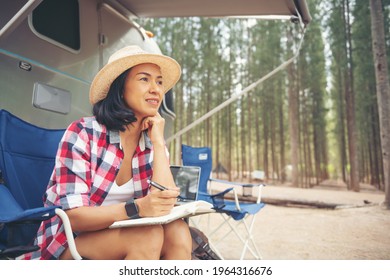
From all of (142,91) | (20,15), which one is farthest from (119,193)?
(20,15)

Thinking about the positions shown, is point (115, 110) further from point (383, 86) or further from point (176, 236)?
point (383, 86)

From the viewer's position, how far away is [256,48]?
11977 millimetres

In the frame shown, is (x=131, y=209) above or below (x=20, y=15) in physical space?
below

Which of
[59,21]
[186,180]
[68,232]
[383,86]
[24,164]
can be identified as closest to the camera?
[68,232]

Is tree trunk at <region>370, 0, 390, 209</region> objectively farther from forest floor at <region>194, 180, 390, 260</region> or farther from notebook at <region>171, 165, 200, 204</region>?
notebook at <region>171, 165, 200, 204</region>

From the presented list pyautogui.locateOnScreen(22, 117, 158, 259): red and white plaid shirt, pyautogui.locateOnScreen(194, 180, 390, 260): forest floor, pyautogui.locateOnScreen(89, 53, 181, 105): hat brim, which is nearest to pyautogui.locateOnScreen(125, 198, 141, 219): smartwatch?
pyautogui.locateOnScreen(22, 117, 158, 259): red and white plaid shirt

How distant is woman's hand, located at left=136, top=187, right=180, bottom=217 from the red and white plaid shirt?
17 centimetres

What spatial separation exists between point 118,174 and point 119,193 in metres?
0.07

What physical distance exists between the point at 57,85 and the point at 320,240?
2551mm

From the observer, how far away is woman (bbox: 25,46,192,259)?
0.94m

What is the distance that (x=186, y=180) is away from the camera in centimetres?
216

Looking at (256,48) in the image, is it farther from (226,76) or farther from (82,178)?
(82,178)

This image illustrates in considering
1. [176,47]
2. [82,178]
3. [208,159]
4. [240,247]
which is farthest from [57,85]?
[176,47]

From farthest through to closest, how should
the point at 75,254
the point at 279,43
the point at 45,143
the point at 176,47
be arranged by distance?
the point at 279,43 → the point at 176,47 → the point at 45,143 → the point at 75,254
